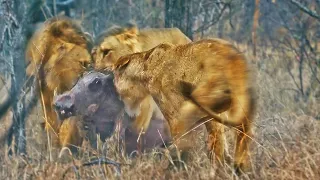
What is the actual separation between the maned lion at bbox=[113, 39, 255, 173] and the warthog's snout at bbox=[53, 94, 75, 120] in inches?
25.1

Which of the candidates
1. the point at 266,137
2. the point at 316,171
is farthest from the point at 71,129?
the point at 316,171

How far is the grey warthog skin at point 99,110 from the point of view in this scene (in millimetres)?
5082

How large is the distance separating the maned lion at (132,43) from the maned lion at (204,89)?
0.63 m

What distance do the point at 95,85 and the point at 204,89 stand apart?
1205mm

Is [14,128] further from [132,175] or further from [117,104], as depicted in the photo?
[132,175]

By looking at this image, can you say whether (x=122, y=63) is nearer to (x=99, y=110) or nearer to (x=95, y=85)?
(x=95, y=85)

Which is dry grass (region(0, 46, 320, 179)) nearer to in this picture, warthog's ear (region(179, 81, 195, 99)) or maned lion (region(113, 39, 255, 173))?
maned lion (region(113, 39, 255, 173))

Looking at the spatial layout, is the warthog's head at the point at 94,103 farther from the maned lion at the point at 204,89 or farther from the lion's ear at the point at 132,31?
the lion's ear at the point at 132,31

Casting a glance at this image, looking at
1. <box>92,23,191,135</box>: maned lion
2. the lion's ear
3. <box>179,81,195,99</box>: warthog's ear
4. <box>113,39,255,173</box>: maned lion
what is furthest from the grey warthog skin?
the lion's ear

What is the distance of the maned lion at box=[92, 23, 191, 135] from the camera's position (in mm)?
5371

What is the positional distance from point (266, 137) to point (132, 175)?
Result: 3.51 feet

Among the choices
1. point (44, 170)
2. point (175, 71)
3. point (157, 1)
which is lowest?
point (157, 1)

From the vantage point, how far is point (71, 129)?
542cm

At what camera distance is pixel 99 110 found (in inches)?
207
